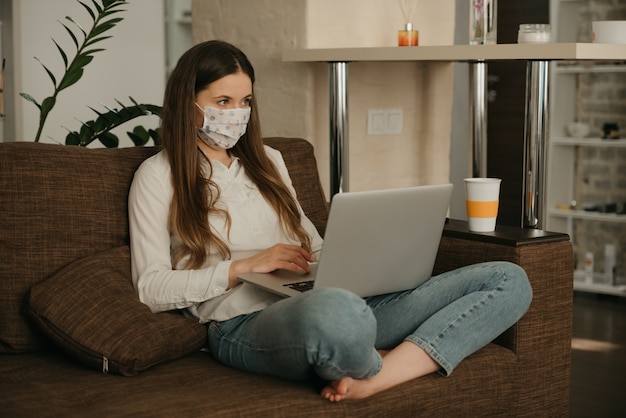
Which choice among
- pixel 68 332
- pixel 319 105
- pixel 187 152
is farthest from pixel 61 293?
pixel 319 105

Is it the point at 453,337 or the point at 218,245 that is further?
the point at 218,245

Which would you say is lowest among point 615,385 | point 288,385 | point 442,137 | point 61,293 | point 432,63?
point 615,385

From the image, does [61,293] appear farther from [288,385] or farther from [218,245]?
[288,385]

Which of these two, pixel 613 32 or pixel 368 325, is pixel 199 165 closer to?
pixel 368 325

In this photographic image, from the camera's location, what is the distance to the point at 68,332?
191 centimetres

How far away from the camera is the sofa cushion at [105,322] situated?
1.86 metres

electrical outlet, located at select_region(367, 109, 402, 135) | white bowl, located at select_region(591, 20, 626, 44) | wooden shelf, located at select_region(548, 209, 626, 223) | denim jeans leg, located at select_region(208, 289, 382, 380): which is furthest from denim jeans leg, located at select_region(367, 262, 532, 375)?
wooden shelf, located at select_region(548, 209, 626, 223)

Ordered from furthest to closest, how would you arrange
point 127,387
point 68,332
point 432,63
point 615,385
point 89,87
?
point 89,87 → point 432,63 → point 615,385 → point 68,332 → point 127,387

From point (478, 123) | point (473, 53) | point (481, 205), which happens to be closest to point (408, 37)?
point (478, 123)

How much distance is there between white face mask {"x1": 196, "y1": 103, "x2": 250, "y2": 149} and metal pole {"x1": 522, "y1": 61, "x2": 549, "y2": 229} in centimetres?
84

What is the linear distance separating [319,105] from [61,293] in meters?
1.49

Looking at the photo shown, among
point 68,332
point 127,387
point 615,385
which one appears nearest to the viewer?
point 127,387

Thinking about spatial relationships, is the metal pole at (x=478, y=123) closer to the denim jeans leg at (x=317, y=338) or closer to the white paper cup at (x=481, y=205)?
the white paper cup at (x=481, y=205)

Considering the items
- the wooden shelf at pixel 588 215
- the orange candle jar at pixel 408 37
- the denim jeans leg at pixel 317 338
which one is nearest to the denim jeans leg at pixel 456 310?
the denim jeans leg at pixel 317 338
